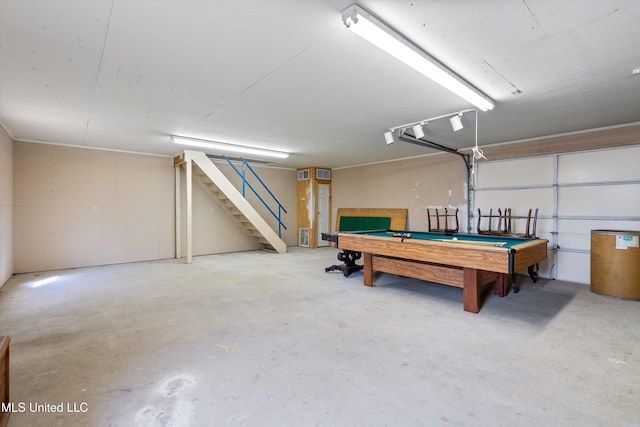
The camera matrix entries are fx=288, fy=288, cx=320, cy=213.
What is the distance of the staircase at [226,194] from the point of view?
22.1 feet

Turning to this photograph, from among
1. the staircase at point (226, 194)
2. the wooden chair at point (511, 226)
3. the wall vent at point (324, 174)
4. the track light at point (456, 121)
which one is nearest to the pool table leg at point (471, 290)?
the track light at point (456, 121)

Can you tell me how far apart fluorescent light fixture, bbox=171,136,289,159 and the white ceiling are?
70 cm

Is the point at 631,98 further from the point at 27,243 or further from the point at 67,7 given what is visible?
the point at 27,243

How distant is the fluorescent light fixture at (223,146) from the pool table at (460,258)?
311 cm

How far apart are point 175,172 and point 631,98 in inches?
335

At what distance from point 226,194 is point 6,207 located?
3.76m

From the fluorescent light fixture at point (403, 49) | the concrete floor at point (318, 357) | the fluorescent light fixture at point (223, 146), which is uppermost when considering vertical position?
the fluorescent light fixture at point (223, 146)

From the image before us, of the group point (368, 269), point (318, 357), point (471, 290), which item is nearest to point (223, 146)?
point (368, 269)

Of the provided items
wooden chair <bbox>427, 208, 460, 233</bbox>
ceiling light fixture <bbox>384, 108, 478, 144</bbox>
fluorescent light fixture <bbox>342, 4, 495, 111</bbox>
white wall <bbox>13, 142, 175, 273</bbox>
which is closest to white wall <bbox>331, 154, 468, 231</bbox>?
wooden chair <bbox>427, 208, 460, 233</bbox>

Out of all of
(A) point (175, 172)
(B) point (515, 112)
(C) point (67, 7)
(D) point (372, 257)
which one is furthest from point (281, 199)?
(C) point (67, 7)

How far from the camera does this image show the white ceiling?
6.41 feet

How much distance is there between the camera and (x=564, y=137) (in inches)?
202

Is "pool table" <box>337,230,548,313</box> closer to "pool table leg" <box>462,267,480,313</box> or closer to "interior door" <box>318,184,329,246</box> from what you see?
"pool table leg" <box>462,267,480,313</box>

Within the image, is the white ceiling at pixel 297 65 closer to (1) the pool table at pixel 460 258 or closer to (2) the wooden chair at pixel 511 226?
(2) the wooden chair at pixel 511 226
